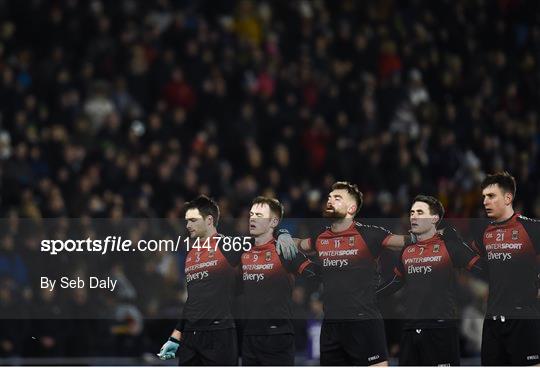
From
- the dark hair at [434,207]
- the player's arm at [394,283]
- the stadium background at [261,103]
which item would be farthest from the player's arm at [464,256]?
the stadium background at [261,103]

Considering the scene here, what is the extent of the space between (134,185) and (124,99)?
2.44 metres

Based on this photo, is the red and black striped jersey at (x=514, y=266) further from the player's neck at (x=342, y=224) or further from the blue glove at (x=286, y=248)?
the blue glove at (x=286, y=248)

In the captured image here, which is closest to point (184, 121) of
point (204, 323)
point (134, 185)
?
point (134, 185)

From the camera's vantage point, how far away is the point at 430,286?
13.4 metres

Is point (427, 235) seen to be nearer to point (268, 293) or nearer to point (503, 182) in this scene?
point (503, 182)

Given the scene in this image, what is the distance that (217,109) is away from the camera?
21562 millimetres

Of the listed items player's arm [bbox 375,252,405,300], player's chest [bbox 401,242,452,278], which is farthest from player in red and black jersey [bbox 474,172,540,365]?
player's arm [bbox 375,252,405,300]

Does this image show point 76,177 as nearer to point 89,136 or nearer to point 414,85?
point 89,136

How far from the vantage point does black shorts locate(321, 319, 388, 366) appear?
1327 cm

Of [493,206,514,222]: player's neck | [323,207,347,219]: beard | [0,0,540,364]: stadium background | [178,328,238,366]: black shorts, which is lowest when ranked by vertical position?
[178,328,238,366]: black shorts

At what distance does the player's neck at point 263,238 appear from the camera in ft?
44.7

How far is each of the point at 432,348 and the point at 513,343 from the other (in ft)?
2.51

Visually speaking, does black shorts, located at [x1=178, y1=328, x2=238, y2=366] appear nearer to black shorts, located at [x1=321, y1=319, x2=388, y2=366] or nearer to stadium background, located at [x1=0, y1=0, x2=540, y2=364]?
black shorts, located at [x1=321, y1=319, x2=388, y2=366]

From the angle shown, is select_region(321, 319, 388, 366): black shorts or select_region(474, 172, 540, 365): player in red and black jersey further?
select_region(321, 319, 388, 366): black shorts
